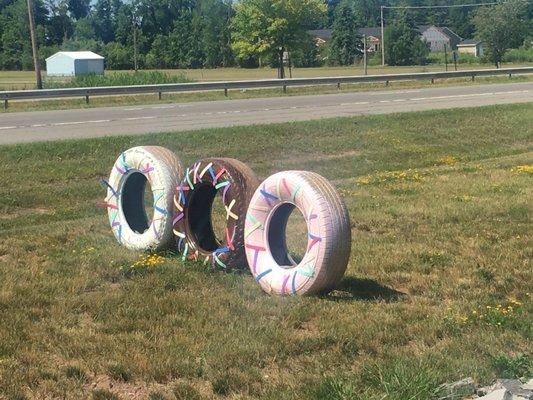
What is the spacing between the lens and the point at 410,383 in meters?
3.75

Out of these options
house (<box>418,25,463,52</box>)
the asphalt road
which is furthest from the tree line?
the asphalt road

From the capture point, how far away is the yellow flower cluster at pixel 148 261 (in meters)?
6.23

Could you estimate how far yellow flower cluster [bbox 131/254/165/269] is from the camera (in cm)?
623

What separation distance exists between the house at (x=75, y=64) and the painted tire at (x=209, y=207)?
6491 cm

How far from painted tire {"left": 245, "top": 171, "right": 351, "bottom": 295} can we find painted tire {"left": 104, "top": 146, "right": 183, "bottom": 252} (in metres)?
1.18

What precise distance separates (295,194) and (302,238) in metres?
2.07

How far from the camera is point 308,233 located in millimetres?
5410

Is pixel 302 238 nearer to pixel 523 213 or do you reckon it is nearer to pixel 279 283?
pixel 279 283

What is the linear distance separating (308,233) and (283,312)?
0.63 metres

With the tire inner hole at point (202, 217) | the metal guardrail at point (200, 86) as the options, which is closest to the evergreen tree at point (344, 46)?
the metal guardrail at point (200, 86)

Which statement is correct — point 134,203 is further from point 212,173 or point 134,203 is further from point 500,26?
point 500,26

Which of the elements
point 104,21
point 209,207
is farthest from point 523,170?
point 104,21

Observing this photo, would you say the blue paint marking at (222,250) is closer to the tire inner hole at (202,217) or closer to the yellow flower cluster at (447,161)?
the tire inner hole at (202,217)

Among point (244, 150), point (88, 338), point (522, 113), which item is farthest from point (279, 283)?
point (522, 113)
